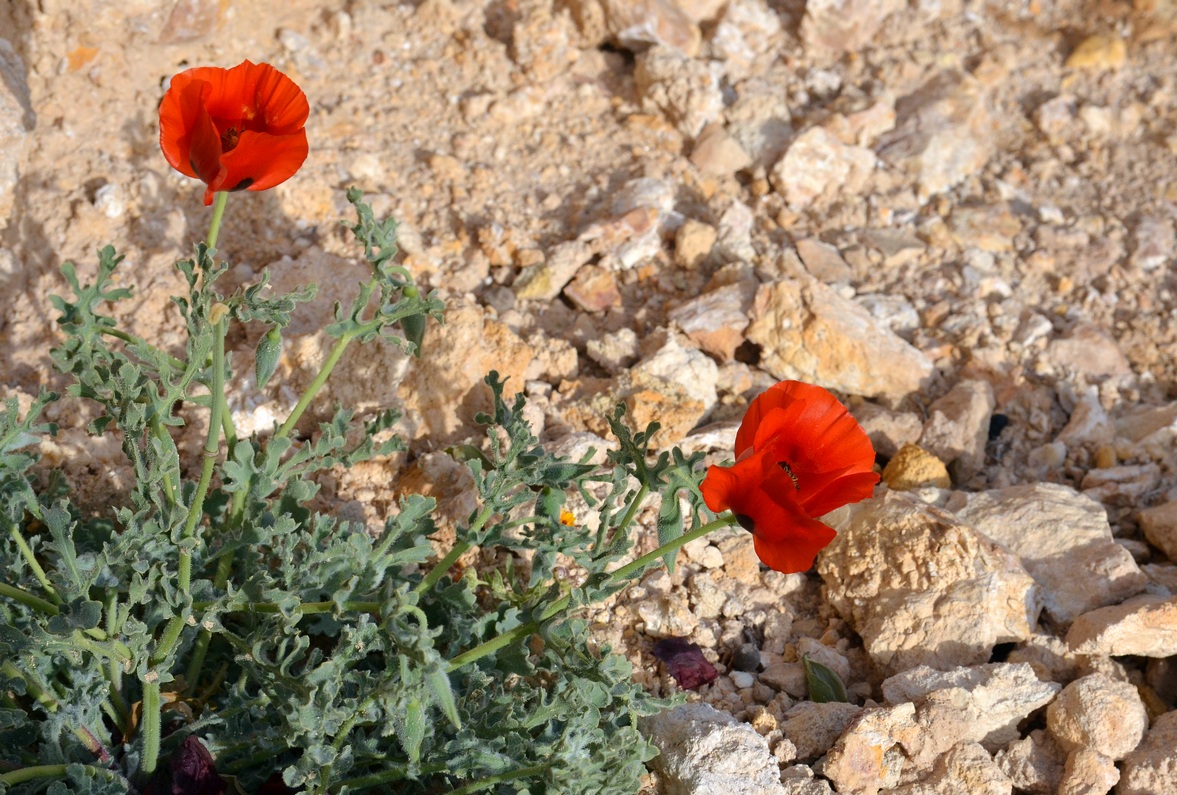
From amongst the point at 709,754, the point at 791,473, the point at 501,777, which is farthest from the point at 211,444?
the point at 709,754

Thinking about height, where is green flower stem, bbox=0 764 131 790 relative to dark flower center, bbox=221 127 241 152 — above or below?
below

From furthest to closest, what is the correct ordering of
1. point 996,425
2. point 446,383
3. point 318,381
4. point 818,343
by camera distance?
point 996,425 → point 818,343 → point 446,383 → point 318,381

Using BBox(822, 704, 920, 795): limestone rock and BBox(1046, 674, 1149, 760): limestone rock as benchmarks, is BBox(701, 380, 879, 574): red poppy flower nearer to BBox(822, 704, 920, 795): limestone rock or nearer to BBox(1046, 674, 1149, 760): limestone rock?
BBox(822, 704, 920, 795): limestone rock

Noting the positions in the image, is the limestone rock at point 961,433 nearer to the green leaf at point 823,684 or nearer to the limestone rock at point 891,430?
the limestone rock at point 891,430

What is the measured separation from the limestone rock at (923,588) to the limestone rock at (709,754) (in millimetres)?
506

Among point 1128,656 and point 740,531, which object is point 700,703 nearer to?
point 740,531

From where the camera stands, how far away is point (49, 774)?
2.21m

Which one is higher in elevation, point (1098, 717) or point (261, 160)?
point (261, 160)

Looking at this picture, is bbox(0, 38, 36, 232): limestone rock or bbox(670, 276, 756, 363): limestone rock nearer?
bbox(0, 38, 36, 232): limestone rock

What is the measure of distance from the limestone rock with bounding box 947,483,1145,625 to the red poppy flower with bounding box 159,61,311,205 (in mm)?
2079

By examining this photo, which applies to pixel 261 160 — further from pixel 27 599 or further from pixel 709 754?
pixel 709 754

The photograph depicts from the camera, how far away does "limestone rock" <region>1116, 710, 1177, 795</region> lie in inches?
96.7

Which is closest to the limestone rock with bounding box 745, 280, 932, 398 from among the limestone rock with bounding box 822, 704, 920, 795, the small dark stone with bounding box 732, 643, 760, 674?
the small dark stone with bounding box 732, 643, 760, 674

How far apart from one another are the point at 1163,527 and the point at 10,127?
359 centimetres
